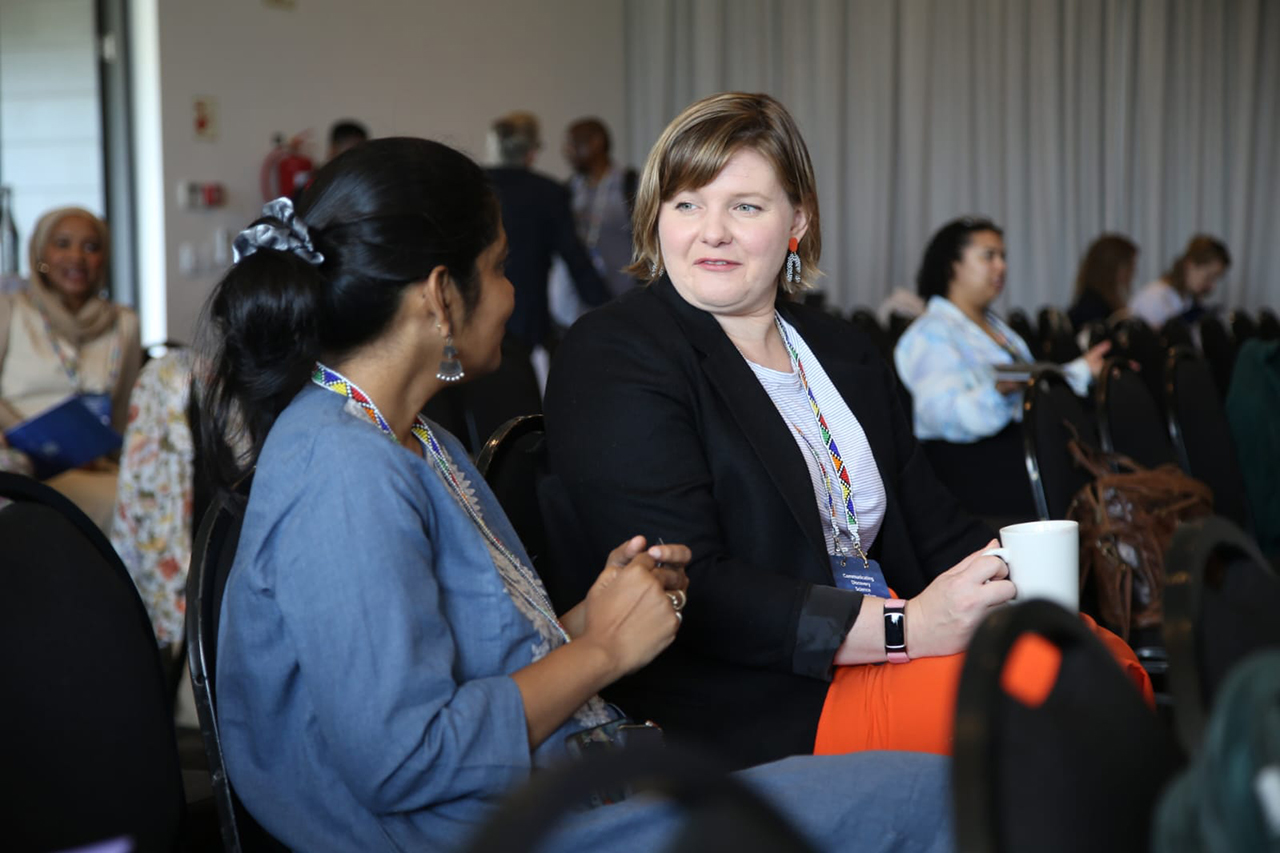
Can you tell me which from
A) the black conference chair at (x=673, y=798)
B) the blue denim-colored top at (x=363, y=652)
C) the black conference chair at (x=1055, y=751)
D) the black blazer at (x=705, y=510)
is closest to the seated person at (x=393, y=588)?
the blue denim-colored top at (x=363, y=652)

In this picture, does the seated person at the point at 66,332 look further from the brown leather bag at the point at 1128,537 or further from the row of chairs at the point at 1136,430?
the brown leather bag at the point at 1128,537

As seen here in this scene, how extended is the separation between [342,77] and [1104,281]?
14.4 ft

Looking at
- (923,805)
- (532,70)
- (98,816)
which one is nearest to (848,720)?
(923,805)

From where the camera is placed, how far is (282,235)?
1.28 meters

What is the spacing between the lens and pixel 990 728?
0.70m

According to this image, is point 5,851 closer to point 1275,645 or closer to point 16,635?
point 16,635

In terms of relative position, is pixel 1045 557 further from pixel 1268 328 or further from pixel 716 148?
pixel 1268 328

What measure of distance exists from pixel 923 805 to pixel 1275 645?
400mm

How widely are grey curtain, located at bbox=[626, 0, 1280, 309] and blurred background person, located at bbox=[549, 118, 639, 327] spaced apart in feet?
9.64

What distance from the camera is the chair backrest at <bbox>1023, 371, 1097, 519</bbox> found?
230 centimetres

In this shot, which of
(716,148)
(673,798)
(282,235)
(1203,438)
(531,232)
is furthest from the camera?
(531,232)

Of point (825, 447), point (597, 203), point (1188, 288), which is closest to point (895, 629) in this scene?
point (825, 447)

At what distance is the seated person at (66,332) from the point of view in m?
4.07

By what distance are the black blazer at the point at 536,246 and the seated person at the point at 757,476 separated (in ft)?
10.8
